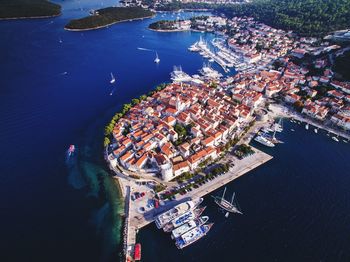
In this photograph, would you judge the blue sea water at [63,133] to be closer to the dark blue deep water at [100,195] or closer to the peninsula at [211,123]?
the dark blue deep water at [100,195]

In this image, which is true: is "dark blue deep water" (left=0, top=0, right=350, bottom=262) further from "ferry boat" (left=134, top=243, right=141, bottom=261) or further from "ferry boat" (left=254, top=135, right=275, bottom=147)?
"ferry boat" (left=254, top=135, right=275, bottom=147)

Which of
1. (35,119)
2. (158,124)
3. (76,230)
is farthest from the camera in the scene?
(35,119)

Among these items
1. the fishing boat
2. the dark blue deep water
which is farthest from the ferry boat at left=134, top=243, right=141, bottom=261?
the fishing boat

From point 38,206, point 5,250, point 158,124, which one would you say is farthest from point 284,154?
point 5,250

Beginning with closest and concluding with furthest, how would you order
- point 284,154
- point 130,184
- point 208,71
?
point 130,184, point 284,154, point 208,71

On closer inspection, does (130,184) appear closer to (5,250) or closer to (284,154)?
(5,250)
